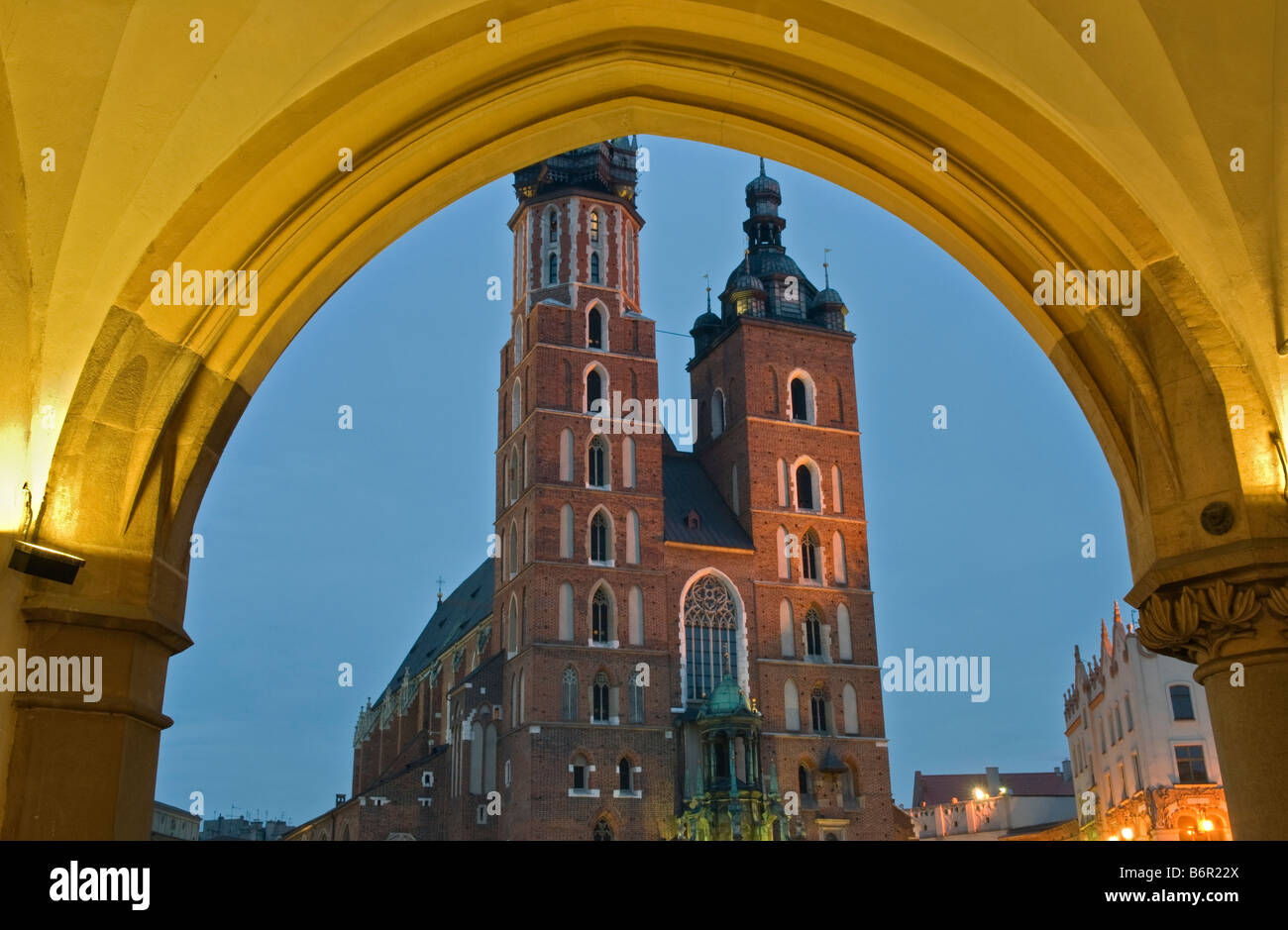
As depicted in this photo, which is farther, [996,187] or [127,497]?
[996,187]

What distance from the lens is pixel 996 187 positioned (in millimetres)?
5656

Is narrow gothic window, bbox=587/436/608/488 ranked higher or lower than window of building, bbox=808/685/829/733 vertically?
higher

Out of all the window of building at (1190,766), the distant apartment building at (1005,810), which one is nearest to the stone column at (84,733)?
the window of building at (1190,766)

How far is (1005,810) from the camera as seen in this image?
62.6 m

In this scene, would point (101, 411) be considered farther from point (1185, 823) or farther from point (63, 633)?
point (1185, 823)

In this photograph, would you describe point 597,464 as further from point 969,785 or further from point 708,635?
point 969,785

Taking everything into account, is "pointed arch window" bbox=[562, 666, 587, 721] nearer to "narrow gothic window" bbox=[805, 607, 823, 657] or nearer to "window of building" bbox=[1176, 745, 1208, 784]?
"narrow gothic window" bbox=[805, 607, 823, 657]

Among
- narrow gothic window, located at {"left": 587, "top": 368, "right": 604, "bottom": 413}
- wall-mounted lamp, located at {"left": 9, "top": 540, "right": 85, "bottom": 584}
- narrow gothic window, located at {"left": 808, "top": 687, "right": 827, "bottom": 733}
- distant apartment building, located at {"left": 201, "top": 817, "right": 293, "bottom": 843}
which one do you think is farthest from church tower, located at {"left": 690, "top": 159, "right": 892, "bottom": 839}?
distant apartment building, located at {"left": 201, "top": 817, "right": 293, "bottom": 843}

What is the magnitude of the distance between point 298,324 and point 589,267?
4076cm

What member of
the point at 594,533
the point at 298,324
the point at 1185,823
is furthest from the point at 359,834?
the point at 298,324

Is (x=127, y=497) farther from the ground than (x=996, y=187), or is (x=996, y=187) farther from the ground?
(x=996, y=187)

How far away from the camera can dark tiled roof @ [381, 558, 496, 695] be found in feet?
179

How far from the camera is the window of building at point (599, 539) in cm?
4178

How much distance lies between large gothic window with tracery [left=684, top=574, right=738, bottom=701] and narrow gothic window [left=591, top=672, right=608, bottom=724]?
2944 mm
